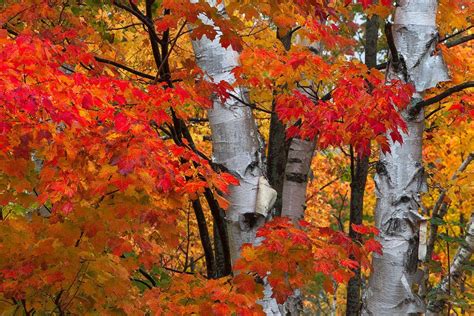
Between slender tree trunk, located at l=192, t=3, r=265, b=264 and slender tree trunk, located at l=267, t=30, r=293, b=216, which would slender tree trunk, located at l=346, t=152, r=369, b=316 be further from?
slender tree trunk, located at l=192, t=3, r=265, b=264

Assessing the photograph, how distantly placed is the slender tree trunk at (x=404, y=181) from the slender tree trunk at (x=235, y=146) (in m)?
0.80

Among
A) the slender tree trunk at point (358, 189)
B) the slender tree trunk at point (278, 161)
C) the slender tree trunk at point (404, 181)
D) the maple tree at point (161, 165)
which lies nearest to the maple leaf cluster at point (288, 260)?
the maple tree at point (161, 165)

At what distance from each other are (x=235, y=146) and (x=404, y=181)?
1.06 m

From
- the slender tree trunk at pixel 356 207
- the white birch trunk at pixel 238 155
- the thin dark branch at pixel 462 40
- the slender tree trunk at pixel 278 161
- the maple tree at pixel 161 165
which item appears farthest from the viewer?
the slender tree trunk at pixel 356 207

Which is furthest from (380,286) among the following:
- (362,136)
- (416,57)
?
(416,57)

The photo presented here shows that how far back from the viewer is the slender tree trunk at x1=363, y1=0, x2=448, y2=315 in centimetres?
346

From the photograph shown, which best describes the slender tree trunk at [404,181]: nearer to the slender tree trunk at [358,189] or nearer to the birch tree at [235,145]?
the birch tree at [235,145]

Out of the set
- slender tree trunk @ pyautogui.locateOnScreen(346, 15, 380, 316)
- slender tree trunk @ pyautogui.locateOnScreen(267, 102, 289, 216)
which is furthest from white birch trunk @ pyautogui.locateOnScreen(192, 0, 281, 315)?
slender tree trunk @ pyautogui.locateOnScreen(346, 15, 380, 316)

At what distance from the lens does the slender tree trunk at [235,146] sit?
332cm

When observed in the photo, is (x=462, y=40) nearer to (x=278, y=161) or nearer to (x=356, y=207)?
(x=278, y=161)

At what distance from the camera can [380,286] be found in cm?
351

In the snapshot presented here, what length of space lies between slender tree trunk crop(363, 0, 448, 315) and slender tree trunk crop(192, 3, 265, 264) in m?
0.80

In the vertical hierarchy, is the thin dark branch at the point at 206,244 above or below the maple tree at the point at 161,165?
below

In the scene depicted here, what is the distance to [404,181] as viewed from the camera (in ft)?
11.5
